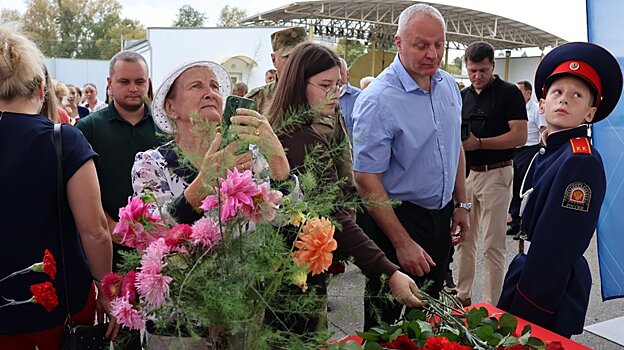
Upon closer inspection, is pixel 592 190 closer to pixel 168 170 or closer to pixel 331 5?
pixel 168 170

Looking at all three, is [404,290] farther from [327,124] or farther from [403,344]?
[327,124]

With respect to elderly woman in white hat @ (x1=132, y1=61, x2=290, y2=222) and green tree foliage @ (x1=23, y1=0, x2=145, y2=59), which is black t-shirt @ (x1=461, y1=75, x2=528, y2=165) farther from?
green tree foliage @ (x1=23, y1=0, x2=145, y2=59)

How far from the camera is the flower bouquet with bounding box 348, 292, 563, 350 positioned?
1.36 m

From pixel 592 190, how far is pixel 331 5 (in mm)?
15732

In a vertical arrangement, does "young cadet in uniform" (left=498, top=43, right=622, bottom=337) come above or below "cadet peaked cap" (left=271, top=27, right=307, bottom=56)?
below

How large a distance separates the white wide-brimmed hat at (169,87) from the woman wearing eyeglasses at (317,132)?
0.69ft

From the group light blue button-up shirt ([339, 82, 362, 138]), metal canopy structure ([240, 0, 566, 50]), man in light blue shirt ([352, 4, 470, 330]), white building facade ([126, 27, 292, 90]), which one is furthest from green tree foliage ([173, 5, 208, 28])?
metal canopy structure ([240, 0, 566, 50])

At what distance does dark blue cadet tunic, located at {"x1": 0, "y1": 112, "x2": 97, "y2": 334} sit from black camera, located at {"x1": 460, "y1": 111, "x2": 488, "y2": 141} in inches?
117

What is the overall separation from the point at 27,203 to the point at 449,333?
125cm

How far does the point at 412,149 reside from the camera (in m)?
2.37

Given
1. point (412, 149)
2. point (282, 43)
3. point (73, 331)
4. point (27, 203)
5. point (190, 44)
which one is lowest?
point (73, 331)

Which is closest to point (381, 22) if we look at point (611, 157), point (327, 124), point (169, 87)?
point (611, 157)

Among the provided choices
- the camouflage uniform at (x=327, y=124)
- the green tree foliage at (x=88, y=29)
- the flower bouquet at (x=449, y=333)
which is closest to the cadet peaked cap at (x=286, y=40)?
the camouflage uniform at (x=327, y=124)

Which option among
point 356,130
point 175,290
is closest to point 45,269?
point 175,290
